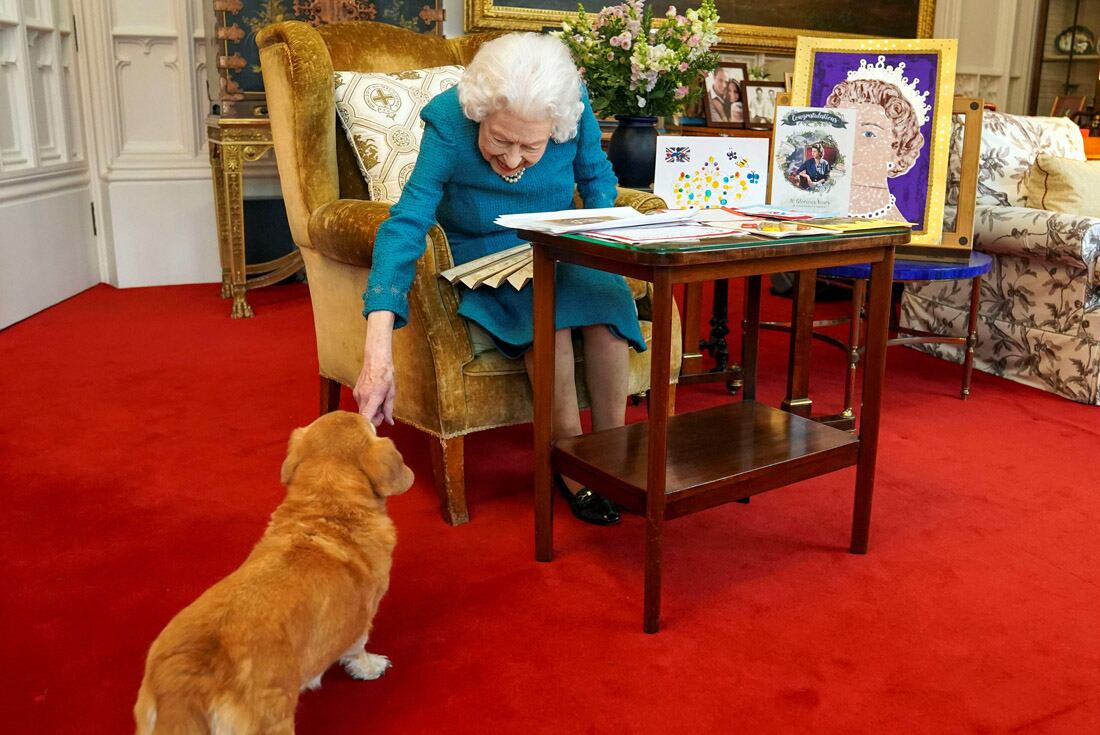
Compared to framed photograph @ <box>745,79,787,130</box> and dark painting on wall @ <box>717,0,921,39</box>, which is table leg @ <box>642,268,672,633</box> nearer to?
framed photograph @ <box>745,79,787,130</box>

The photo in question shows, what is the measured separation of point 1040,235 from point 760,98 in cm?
188

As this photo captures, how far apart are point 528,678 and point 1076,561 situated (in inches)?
49.3

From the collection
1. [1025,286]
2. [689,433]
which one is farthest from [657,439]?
[1025,286]

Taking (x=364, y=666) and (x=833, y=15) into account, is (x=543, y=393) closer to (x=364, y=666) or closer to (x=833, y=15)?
(x=364, y=666)

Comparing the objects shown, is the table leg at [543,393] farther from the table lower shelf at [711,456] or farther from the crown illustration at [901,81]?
the crown illustration at [901,81]

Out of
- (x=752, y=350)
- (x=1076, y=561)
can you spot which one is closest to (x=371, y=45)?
(x=752, y=350)

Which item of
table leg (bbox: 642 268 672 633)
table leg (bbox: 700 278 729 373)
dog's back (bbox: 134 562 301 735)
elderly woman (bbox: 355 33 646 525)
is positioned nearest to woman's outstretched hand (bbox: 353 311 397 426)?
elderly woman (bbox: 355 33 646 525)

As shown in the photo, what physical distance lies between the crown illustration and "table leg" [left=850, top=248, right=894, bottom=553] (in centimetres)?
112

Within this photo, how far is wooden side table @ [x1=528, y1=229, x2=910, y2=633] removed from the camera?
5.63 ft

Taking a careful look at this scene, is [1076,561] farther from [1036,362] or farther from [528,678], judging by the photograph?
[1036,362]

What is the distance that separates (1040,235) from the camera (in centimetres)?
335

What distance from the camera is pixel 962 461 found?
2.76 m

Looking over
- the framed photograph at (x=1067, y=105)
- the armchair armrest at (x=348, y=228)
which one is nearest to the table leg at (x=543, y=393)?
the armchair armrest at (x=348, y=228)

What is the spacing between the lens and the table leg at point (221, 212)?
14.7 feet
